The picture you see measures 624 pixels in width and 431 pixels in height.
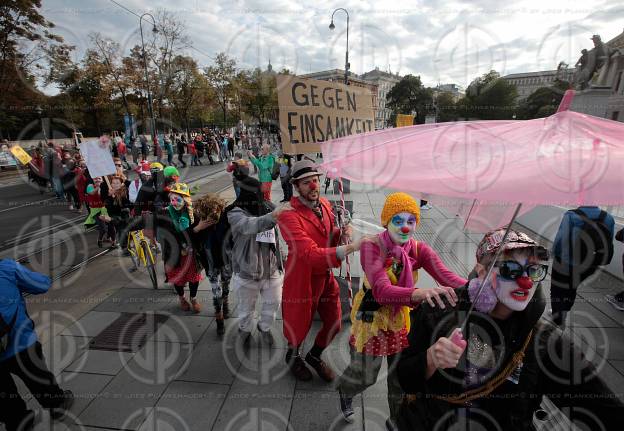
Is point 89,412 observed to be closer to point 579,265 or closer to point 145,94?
point 579,265

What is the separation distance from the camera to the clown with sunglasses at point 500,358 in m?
1.40

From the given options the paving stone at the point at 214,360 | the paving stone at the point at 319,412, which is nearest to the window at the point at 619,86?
the paving stone at the point at 319,412

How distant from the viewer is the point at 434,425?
1.46 meters

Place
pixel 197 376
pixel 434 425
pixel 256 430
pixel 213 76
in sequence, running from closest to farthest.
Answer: pixel 434 425, pixel 256 430, pixel 197 376, pixel 213 76

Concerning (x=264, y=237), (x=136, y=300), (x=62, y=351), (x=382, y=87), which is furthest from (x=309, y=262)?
(x=382, y=87)

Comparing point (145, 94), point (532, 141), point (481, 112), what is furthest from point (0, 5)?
point (481, 112)

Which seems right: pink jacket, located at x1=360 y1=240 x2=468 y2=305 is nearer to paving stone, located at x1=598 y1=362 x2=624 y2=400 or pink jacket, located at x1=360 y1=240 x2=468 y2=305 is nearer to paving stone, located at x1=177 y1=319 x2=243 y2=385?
paving stone, located at x1=177 y1=319 x2=243 y2=385

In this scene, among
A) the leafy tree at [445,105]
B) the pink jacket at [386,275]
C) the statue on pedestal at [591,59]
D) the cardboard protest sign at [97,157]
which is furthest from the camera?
the leafy tree at [445,105]

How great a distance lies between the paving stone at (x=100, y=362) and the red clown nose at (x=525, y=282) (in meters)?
3.67

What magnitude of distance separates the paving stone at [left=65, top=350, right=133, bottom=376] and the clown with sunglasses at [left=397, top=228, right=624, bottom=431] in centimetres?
316

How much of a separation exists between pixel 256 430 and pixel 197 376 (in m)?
0.89

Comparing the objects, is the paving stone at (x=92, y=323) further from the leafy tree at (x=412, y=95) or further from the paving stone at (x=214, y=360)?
the leafy tree at (x=412, y=95)

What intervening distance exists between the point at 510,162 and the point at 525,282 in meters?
0.64

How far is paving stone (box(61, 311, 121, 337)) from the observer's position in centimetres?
386
